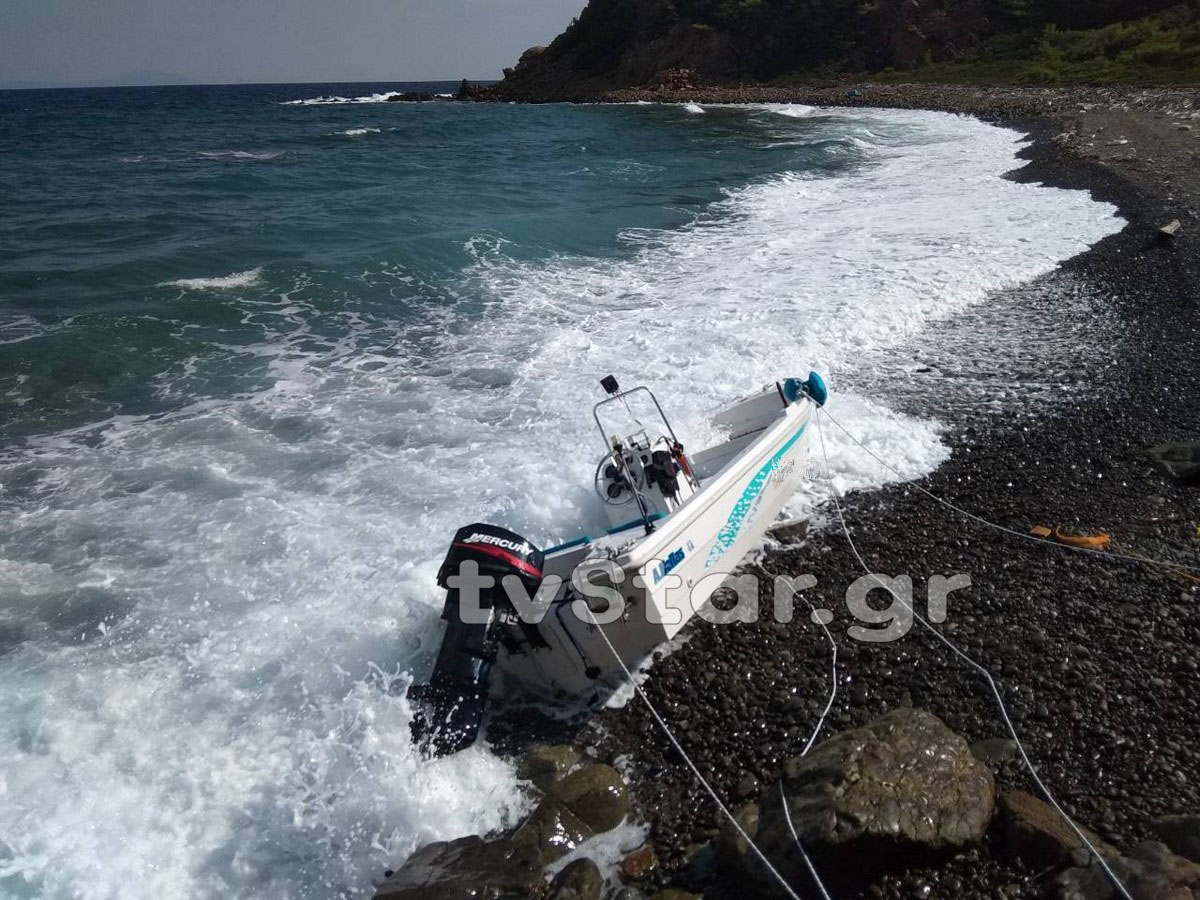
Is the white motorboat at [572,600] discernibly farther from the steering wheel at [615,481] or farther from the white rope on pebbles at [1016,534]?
the white rope on pebbles at [1016,534]

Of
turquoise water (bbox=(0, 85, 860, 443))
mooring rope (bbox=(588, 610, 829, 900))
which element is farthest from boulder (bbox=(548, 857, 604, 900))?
turquoise water (bbox=(0, 85, 860, 443))

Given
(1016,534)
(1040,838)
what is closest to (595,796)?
(1040,838)

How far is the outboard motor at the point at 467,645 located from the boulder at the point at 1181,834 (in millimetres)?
3797

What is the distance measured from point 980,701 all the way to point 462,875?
137 inches

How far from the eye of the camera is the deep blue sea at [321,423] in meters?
4.75

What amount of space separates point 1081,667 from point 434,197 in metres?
21.8

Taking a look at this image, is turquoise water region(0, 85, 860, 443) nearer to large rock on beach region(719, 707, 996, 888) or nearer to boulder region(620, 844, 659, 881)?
boulder region(620, 844, 659, 881)

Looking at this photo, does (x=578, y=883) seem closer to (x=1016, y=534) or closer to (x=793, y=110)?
(x=1016, y=534)

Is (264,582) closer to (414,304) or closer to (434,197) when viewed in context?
(414,304)

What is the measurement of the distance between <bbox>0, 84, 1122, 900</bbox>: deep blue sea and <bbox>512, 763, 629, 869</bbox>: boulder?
0.32m

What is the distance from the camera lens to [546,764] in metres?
4.82

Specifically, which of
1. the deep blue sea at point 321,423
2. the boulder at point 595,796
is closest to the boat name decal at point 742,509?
the deep blue sea at point 321,423

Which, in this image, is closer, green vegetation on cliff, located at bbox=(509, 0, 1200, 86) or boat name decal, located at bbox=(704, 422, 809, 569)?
boat name decal, located at bbox=(704, 422, 809, 569)

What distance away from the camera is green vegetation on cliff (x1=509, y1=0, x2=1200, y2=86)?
43969mm
